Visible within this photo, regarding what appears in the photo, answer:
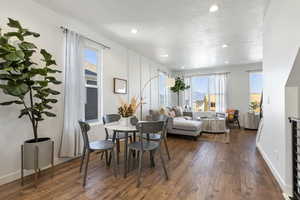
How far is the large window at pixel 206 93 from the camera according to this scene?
23.9ft

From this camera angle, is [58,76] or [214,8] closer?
[214,8]

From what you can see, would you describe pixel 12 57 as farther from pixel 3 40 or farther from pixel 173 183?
pixel 173 183

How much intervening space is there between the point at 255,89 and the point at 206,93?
2.04 meters

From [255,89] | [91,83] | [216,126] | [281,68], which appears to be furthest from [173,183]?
[255,89]

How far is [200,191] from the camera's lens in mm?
1990

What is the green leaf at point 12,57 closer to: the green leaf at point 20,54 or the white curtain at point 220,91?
the green leaf at point 20,54

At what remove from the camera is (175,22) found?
10.4ft

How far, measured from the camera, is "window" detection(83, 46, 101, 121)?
3600mm

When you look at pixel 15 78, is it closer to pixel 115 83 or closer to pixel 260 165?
pixel 115 83

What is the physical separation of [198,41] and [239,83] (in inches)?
158

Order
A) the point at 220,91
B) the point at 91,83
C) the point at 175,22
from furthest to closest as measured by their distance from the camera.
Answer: the point at 220,91, the point at 91,83, the point at 175,22

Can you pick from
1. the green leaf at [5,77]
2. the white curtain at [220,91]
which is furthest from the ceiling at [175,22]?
the white curtain at [220,91]

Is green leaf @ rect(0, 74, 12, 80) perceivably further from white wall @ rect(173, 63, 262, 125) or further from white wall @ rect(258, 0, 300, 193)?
white wall @ rect(173, 63, 262, 125)

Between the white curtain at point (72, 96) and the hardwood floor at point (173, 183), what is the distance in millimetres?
345
